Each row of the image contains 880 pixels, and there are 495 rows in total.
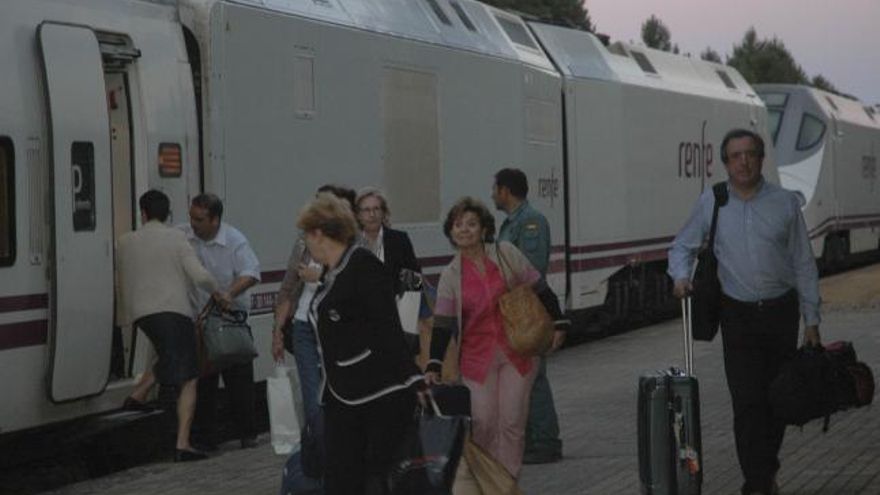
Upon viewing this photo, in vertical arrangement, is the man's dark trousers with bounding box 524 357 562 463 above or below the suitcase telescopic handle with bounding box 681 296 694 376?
below

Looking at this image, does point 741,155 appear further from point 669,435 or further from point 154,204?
point 154,204

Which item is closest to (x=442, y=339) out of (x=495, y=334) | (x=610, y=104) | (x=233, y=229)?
(x=495, y=334)

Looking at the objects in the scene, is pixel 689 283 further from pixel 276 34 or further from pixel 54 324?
pixel 276 34

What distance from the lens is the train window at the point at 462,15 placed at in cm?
2011

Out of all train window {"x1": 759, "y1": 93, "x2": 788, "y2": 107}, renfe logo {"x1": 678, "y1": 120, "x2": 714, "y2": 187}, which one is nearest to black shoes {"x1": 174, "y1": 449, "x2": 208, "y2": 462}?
renfe logo {"x1": 678, "y1": 120, "x2": 714, "y2": 187}

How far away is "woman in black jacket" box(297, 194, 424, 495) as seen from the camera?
8336 mm

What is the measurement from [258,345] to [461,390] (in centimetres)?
580

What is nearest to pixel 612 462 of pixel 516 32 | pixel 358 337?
pixel 358 337

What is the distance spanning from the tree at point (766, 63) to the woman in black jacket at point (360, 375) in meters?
112

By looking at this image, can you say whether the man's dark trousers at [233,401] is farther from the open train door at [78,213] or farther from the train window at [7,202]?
the train window at [7,202]

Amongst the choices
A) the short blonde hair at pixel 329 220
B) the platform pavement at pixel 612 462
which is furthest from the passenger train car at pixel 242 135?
the short blonde hair at pixel 329 220

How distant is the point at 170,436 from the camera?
1534 centimetres

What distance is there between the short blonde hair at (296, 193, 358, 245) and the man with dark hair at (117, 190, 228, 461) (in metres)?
4.83

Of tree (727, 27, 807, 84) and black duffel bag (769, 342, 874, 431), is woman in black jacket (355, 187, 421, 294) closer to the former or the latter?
black duffel bag (769, 342, 874, 431)
